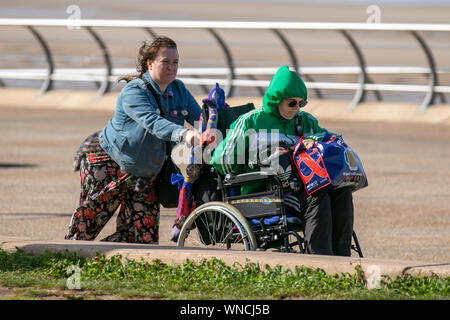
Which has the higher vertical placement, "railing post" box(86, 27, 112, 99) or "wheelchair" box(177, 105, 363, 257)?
"railing post" box(86, 27, 112, 99)

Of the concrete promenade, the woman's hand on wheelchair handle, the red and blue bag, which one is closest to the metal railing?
the concrete promenade

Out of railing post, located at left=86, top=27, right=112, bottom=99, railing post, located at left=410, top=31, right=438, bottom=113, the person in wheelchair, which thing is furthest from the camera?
railing post, located at left=86, top=27, right=112, bottom=99

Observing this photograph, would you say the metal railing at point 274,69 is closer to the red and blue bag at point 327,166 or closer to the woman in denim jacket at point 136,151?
the woman in denim jacket at point 136,151

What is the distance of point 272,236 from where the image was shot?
6.83 meters

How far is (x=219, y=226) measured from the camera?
7031 mm

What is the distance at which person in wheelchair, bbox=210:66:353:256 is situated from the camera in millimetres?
6719

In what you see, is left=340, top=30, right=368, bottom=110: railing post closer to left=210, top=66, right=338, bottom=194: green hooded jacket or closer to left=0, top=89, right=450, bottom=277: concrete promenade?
left=0, top=89, right=450, bottom=277: concrete promenade

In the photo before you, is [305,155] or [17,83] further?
[17,83]

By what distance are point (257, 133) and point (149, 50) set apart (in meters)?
0.98

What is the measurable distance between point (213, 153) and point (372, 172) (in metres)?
6.50
